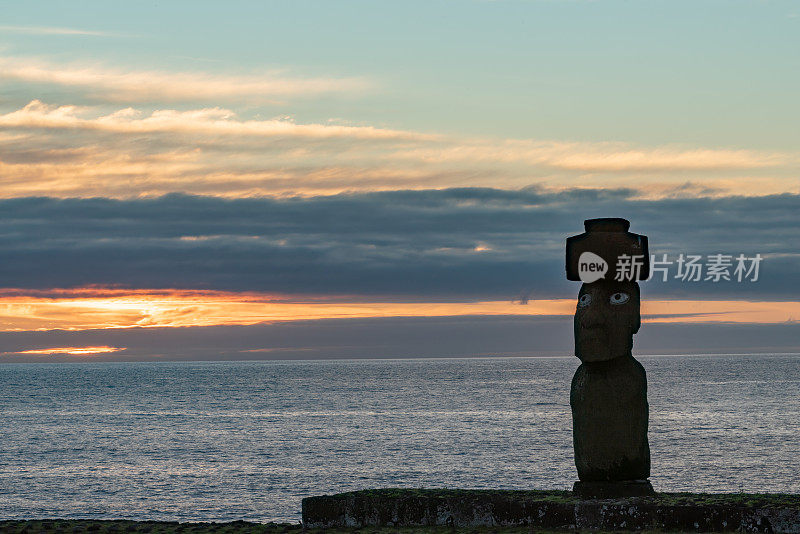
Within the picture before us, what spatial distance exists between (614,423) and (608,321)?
2267 millimetres

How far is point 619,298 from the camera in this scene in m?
22.0

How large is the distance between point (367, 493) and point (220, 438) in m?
60.1

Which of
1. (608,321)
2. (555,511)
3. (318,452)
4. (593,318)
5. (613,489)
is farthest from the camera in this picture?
(318,452)

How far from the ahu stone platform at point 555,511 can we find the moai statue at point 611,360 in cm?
92

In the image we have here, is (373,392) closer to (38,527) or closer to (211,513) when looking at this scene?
(211,513)

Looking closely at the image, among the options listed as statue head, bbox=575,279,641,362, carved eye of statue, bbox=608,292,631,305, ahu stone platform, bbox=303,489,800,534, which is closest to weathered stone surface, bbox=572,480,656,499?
ahu stone platform, bbox=303,489,800,534

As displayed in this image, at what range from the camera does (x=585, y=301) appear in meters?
22.3

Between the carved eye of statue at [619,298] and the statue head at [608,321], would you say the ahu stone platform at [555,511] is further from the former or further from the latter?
the carved eye of statue at [619,298]

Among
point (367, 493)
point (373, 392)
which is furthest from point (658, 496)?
point (373, 392)

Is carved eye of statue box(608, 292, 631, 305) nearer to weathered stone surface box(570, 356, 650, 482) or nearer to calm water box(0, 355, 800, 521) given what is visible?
weathered stone surface box(570, 356, 650, 482)

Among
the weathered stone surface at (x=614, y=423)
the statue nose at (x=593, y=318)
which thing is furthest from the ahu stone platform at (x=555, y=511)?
the statue nose at (x=593, y=318)

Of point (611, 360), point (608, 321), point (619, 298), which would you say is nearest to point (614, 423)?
point (611, 360)

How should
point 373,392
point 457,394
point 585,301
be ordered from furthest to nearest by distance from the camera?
point 373,392 < point 457,394 < point 585,301

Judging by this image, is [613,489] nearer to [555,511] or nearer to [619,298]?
[555,511]
